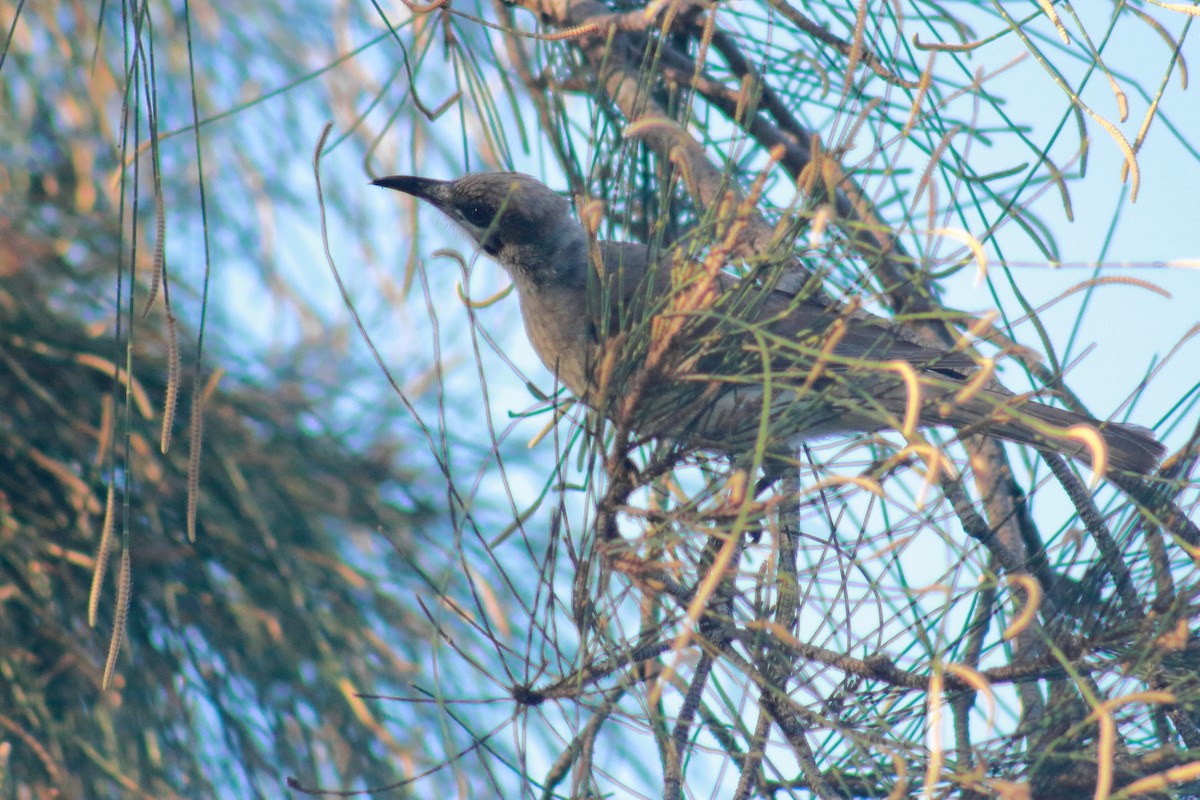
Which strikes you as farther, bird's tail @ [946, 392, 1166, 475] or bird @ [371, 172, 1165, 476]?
bird's tail @ [946, 392, 1166, 475]

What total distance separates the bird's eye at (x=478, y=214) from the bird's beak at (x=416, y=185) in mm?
82

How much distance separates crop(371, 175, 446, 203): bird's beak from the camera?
8.79 feet

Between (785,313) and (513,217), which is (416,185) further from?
(785,313)

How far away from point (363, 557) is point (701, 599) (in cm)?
198

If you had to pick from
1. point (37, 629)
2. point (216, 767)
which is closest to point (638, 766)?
point (216, 767)

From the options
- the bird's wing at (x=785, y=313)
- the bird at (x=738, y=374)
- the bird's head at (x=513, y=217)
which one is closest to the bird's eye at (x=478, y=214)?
the bird's head at (x=513, y=217)

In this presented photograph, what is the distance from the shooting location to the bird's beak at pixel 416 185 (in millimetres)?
2678

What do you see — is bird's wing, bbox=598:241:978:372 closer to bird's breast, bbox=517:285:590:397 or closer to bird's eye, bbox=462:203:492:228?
bird's breast, bbox=517:285:590:397

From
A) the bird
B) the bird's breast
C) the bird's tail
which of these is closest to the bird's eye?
the bird's breast

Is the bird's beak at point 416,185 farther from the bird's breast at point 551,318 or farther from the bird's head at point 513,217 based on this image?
the bird's breast at point 551,318

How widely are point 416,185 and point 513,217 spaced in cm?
27

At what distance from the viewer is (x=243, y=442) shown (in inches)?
102

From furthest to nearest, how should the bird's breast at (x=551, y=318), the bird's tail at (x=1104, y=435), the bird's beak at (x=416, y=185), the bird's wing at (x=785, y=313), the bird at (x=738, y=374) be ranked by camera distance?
the bird's beak at (x=416, y=185), the bird's breast at (x=551, y=318), the bird's tail at (x=1104, y=435), the bird's wing at (x=785, y=313), the bird at (x=738, y=374)

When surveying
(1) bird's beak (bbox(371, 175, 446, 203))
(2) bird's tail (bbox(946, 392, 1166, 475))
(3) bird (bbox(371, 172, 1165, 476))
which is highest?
(1) bird's beak (bbox(371, 175, 446, 203))
